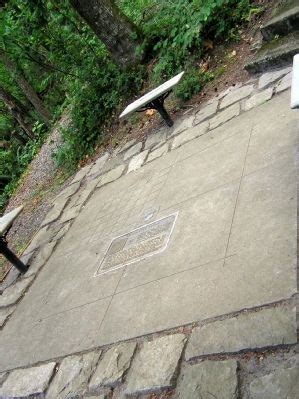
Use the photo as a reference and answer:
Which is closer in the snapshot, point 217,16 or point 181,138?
point 181,138

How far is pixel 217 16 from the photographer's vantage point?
604 centimetres

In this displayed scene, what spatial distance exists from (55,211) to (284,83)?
3705mm

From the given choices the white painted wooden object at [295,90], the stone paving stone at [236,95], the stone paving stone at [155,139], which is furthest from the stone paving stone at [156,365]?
the stone paving stone at [155,139]

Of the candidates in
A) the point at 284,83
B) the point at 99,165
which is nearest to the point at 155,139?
the point at 99,165

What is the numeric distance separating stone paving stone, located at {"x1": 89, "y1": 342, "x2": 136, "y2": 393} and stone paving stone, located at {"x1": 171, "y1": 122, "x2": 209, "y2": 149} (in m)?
2.83

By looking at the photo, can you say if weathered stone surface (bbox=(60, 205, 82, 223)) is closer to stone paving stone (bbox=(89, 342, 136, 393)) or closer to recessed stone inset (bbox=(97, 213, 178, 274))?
recessed stone inset (bbox=(97, 213, 178, 274))

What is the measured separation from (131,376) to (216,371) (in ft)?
2.15

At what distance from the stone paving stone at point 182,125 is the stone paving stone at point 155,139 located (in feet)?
0.61

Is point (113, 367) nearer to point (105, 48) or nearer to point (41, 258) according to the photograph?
point (41, 258)

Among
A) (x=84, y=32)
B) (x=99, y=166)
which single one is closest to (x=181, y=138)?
(x=99, y=166)

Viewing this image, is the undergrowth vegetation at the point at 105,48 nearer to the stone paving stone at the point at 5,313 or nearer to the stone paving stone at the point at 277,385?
the stone paving stone at the point at 5,313

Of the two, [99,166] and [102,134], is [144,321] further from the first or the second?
[102,134]

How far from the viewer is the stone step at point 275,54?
463 cm

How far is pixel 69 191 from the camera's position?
6543mm
